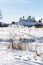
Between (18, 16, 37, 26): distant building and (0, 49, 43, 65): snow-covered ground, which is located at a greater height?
(0, 49, 43, 65): snow-covered ground

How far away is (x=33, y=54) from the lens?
8031 mm

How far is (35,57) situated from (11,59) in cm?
84

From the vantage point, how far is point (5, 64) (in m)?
6.42

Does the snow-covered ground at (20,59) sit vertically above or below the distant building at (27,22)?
above

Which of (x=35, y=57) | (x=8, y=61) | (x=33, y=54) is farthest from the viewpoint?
(x=33, y=54)

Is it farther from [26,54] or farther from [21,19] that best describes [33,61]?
[21,19]

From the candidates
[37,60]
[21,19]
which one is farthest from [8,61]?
[21,19]

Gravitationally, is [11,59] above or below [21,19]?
above

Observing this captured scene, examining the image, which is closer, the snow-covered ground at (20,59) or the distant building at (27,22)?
the snow-covered ground at (20,59)

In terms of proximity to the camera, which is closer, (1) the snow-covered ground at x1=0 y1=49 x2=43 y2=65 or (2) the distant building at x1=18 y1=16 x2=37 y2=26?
(1) the snow-covered ground at x1=0 y1=49 x2=43 y2=65

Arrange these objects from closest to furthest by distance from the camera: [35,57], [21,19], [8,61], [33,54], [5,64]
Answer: [5,64]
[8,61]
[35,57]
[33,54]
[21,19]

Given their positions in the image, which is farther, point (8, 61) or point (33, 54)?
point (33, 54)

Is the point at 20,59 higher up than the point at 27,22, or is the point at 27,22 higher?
the point at 20,59

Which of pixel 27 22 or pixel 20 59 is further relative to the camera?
pixel 27 22
